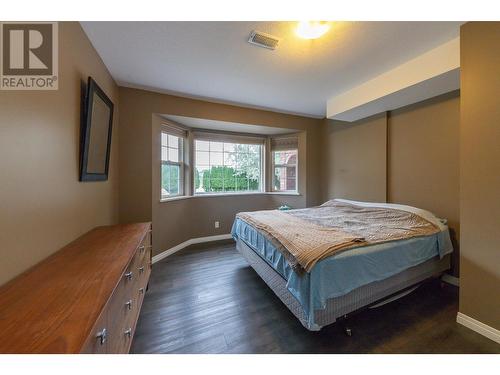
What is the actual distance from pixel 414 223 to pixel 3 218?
3274 mm

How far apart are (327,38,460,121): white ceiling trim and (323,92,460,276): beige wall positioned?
22cm

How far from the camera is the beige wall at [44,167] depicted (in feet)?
3.17

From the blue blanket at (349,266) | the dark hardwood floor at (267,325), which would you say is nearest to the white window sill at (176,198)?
the dark hardwood floor at (267,325)

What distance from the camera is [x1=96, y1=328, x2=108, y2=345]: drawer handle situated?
2.47 feet

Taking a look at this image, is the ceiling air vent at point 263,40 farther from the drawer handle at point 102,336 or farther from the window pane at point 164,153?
the drawer handle at point 102,336

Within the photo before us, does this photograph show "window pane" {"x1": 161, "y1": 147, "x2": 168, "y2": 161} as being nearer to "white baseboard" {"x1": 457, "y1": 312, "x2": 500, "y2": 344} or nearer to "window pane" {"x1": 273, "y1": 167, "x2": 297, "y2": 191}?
"window pane" {"x1": 273, "y1": 167, "x2": 297, "y2": 191}

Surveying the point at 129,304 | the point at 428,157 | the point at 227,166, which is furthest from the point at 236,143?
the point at 129,304

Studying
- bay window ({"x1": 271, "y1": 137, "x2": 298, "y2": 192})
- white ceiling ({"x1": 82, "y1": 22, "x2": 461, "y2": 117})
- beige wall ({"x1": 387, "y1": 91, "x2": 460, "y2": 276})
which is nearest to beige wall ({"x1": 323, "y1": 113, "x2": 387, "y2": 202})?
beige wall ({"x1": 387, "y1": 91, "x2": 460, "y2": 276})

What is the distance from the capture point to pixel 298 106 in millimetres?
3555

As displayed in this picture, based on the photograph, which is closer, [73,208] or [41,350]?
[41,350]

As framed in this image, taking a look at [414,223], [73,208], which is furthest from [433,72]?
[73,208]
